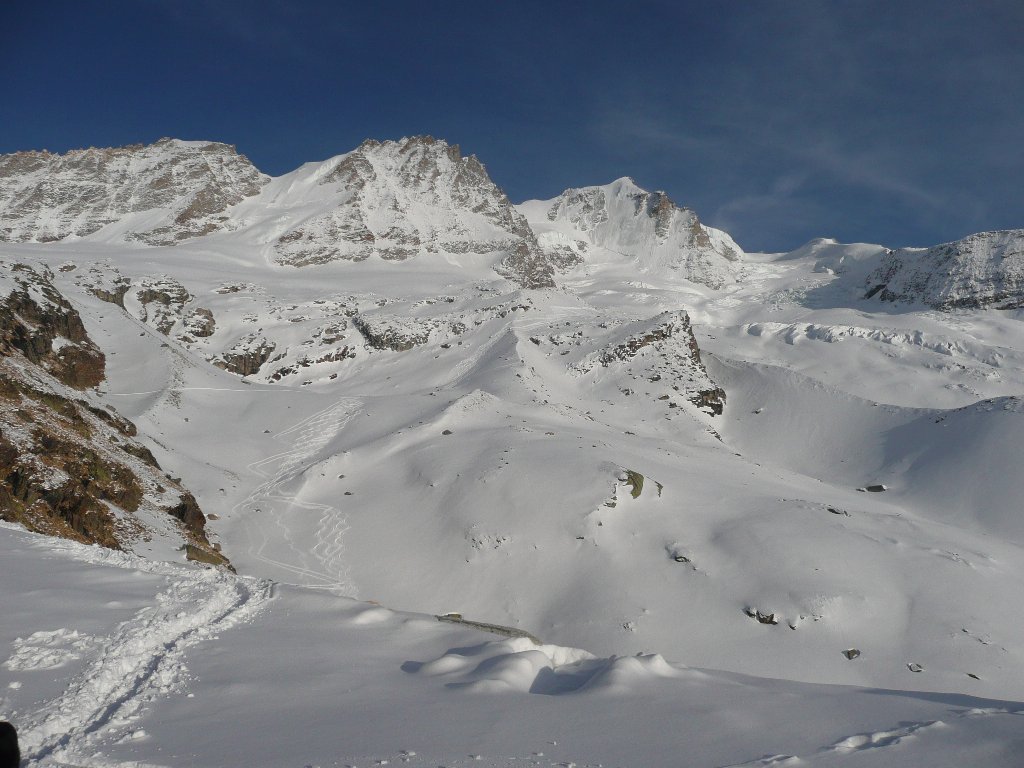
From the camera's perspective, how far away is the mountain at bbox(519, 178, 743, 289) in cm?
16838

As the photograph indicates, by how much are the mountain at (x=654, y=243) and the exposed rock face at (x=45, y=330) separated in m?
139

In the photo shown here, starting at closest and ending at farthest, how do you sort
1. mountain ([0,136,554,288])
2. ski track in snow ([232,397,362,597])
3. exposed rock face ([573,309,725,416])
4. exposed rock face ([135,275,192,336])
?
ski track in snow ([232,397,362,597]), exposed rock face ([573,309,725,416]), exposed rock face ([135,275,192,336]), mountain ([0,136,554,288])

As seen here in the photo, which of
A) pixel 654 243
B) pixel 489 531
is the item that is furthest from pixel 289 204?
pixel 489 531

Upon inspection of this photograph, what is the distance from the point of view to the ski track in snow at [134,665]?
621 centimetres

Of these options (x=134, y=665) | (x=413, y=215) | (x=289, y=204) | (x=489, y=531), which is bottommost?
(x=489, y=531)

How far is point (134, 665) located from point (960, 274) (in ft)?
483

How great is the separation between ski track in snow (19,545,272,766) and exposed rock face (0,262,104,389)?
27.6 meters

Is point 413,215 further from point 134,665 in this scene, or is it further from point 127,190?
point 134,665

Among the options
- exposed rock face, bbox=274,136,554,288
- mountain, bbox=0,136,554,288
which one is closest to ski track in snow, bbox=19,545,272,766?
mountain, bbox=0,136,554,288

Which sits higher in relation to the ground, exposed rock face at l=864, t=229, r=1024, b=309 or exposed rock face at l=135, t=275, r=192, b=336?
exposed rock face at l=864, t=229, r=1024, b=309

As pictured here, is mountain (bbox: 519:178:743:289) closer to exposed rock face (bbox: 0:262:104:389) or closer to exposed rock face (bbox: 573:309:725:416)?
exposed rock face (bbox: 573:309:725:416)

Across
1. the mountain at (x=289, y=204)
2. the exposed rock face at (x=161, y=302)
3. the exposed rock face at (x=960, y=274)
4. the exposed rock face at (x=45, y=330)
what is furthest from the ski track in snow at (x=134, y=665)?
the exposed rock face at (x=960, y=274)

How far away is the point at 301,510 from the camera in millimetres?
32312

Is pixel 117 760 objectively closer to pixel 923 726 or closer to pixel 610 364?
pixel 923 726
